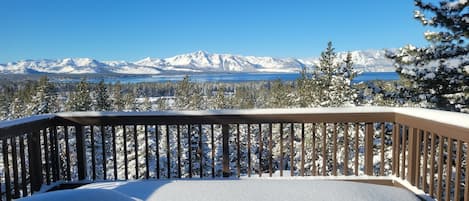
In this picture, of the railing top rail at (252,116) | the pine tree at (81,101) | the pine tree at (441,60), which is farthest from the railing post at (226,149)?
the pine tree at (81,101)

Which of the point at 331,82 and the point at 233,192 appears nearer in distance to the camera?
the point at 233,192

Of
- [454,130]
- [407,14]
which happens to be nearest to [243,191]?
[454,130]

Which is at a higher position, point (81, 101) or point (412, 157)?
point (412, 157)

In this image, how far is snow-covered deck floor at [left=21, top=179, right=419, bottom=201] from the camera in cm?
133

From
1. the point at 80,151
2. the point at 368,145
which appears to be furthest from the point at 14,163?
the point at 368,145

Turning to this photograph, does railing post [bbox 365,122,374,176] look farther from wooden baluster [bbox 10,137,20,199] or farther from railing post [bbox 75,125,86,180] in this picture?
wooden baluster [bbox 10,137,20,199]

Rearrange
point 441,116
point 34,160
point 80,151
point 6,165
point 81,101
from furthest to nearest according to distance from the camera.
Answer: point 81,101 → point 80,151 → point 34,160 → point 6,165 → point 441,116

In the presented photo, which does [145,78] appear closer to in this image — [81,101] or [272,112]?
[81,101]

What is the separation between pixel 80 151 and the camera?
340cm

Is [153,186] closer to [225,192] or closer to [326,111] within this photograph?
[225,192]

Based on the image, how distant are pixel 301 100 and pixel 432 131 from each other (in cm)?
1780

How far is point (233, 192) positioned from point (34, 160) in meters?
2.44

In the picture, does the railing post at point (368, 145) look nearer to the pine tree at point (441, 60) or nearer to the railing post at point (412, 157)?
the railing post at point (412, 157)

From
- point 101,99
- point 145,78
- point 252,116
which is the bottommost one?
point 101,99
